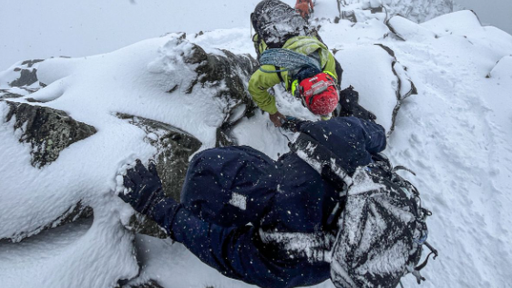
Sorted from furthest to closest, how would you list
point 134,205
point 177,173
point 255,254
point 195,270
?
point 177,173 → point 195,270 → point 134,205 → point 255,254

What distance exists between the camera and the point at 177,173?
2992 millimetres

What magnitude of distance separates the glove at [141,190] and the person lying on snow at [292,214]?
19mm

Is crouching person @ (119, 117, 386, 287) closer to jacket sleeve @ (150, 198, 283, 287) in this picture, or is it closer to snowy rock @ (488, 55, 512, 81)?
jacket sleeve @ (150, 198, 283, 287)

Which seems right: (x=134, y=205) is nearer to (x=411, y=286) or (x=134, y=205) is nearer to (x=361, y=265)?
(x=361, y=265)

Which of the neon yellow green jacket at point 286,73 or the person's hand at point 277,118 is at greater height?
the neon yellow green jacket at point 286,73

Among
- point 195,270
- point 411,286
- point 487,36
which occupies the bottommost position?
point 411,286

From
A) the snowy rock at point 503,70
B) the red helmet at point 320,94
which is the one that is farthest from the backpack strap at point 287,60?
the snowy rock at point 503,70

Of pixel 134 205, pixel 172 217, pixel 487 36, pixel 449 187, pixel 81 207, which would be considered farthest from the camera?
pixel 487 36

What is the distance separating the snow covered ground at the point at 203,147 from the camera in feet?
7.55

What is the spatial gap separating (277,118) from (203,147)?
149 cm

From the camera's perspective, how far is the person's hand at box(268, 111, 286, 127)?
431 centimetres

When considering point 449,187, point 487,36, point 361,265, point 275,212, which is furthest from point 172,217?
point 487,36

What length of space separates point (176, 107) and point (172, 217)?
2.10 meters

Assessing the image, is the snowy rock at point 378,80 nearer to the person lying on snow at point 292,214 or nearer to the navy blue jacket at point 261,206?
the navy blue jacket at point 261,206
